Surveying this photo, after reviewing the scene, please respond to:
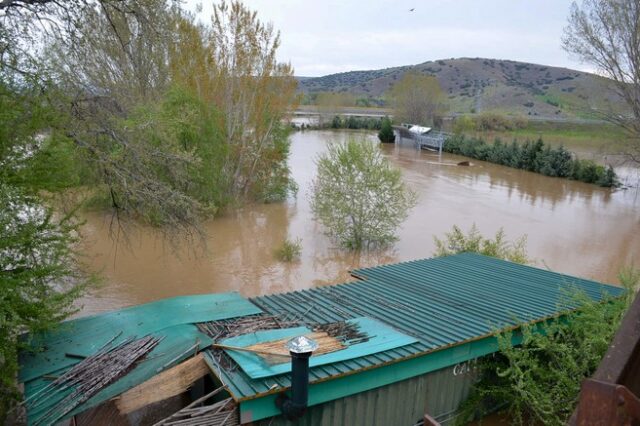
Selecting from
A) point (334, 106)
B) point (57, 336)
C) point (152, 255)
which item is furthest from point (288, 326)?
point (334, 106)

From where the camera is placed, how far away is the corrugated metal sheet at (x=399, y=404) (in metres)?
5.96

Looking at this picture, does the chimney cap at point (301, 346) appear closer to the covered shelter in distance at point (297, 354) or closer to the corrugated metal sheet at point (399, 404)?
the covered shelter in distance at point (297, 354)

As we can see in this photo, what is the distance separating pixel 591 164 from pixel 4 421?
35.5m

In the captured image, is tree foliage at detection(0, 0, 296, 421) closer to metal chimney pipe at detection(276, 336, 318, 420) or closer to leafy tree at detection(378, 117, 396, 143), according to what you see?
metal chimney pipe at detection(276, 336, 318, 420)

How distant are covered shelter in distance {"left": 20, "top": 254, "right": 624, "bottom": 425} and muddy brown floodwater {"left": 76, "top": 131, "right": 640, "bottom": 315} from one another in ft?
11.3

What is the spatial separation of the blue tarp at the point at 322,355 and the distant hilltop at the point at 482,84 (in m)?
74.8

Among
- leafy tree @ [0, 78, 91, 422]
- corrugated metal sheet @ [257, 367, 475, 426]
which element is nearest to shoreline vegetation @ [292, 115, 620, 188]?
corrugated metal sheet @ [257, 367, 475, 426]

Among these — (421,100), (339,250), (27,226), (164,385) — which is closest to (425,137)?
(421,100)

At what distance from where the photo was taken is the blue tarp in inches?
221

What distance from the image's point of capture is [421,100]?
60.2 metres

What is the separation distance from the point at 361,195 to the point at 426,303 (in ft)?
30.2

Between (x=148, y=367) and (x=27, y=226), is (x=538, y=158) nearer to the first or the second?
(x=148, y=367)

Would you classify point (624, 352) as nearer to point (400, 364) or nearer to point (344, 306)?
point (400, 364)

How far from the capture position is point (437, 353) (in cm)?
667
